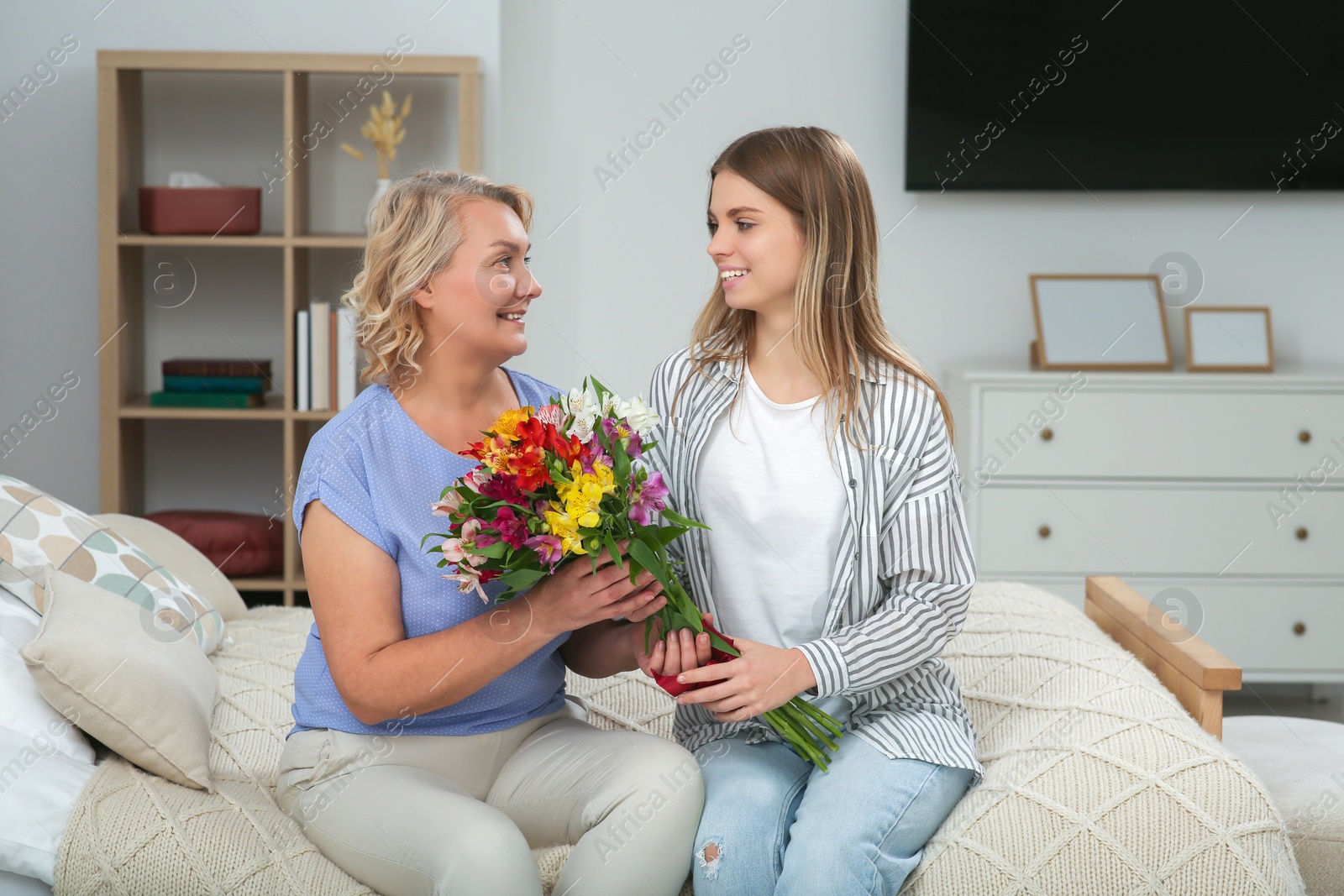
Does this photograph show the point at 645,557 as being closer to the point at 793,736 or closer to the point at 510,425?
the point at 510,425

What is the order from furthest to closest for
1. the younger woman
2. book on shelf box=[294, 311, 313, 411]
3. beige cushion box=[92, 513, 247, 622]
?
book on shelf box=[294, 311, 313, 411] → beige cushion box=[92, 513, 247, 622] → the younger woman

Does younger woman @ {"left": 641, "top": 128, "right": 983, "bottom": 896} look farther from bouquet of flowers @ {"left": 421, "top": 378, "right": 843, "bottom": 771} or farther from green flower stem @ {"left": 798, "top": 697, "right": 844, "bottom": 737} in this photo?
bouquet of flowers @ {"left": 421, "top": 378, "right": 843, "bottom": 771}

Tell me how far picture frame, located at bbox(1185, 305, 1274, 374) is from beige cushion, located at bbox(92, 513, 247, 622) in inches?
112

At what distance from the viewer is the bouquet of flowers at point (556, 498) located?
127cm

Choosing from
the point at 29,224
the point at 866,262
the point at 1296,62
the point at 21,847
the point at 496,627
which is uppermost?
the point at 1296,62

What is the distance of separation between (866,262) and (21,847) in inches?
50.8

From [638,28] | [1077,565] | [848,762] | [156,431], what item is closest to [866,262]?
[848,762]

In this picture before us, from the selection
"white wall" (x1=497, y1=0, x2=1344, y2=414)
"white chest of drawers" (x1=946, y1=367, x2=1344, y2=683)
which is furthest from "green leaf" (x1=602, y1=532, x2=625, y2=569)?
"white wall" (x1=497, y1=0, x2=1344, y2=414)

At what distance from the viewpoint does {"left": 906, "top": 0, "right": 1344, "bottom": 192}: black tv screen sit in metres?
3.60

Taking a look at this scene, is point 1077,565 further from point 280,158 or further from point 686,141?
point 280,158

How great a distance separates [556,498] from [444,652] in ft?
0.75

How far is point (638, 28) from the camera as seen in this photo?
367 centimetres

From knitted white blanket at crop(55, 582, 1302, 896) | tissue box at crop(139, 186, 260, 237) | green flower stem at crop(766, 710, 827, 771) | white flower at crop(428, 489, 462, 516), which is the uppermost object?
tissue box at crop(139, 186, 260, 237)

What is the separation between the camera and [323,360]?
3.24 m
